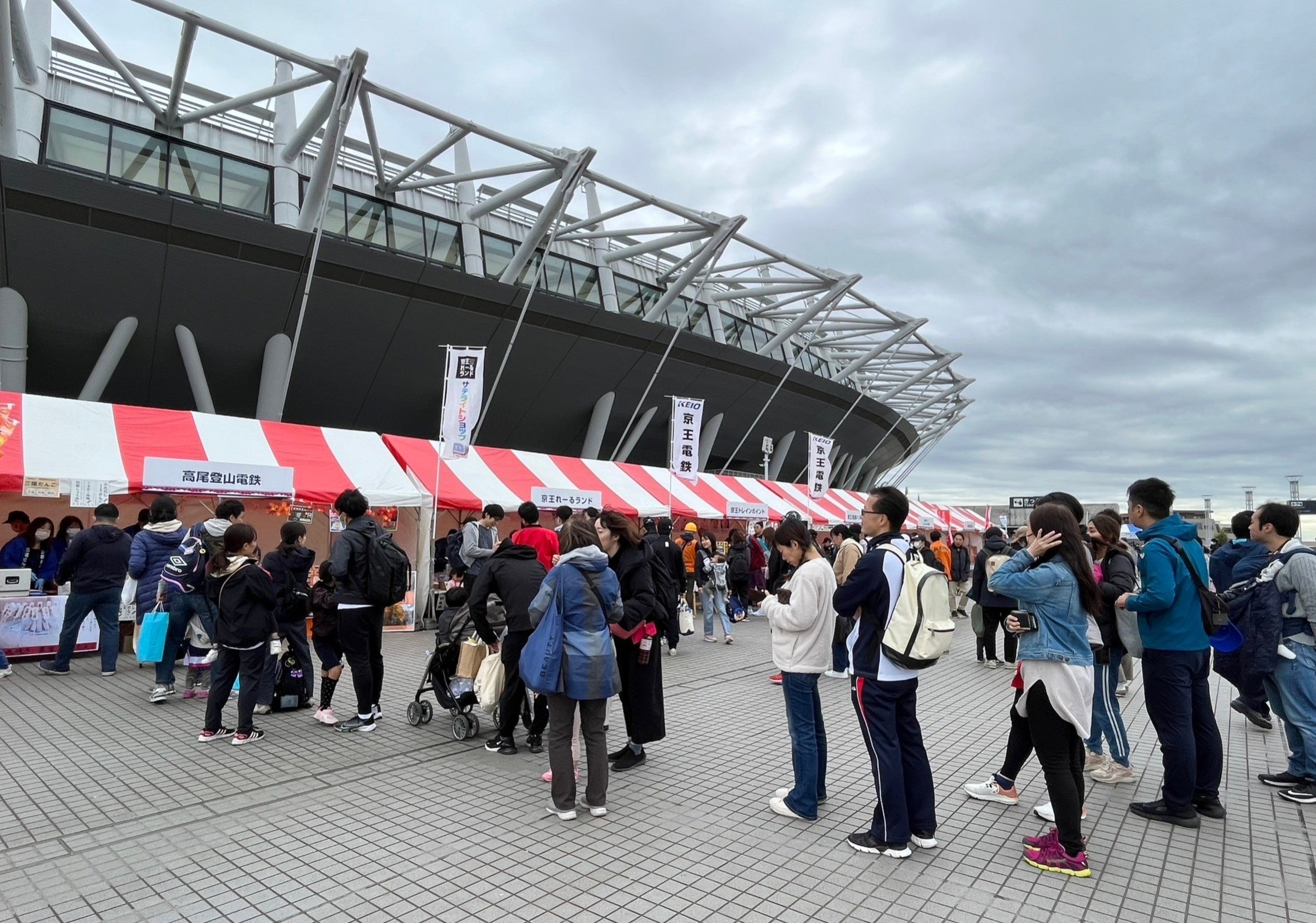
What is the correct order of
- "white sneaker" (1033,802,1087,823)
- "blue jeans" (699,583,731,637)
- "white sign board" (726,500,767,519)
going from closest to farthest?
"white sneaker" (1033,802,1087,823)
"blue jeans" (699,583,731,637)
"white sign board" (726,500,767,519)

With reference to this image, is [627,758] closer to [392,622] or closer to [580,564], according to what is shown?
[580,564]

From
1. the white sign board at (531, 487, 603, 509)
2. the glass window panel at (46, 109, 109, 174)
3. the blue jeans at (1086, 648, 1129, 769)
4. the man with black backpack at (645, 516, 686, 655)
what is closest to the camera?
the blue jeans at (1086, 648, 1129, 769)

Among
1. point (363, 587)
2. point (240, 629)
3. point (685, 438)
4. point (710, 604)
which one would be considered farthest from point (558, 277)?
point (240, 629)

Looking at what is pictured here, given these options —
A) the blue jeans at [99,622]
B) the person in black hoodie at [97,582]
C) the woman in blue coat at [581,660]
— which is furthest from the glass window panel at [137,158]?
the woman in blue coat at [581,660]

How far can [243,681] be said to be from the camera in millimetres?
5547

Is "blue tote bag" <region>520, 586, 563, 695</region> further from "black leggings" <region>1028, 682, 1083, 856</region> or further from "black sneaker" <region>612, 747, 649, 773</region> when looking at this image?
→ "black leggings" <region>1028, 682, 1083, 856</region>

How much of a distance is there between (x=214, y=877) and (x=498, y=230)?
24.4 meters

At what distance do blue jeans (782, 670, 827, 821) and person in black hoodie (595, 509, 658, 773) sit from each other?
1025 mm

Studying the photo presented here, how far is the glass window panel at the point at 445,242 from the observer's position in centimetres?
2116

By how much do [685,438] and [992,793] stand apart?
1371 centimetres

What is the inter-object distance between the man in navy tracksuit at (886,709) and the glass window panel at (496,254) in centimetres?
2057

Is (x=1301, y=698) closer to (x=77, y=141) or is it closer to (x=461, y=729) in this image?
(x=461, y=729)

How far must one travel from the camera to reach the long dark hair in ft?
11.6

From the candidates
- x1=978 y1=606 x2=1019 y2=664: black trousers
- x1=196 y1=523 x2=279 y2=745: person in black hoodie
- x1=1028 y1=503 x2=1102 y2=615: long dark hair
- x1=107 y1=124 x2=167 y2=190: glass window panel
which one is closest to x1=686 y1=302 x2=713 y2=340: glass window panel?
x1=107 y1=124 x2=167 y2=190: glass window panel
